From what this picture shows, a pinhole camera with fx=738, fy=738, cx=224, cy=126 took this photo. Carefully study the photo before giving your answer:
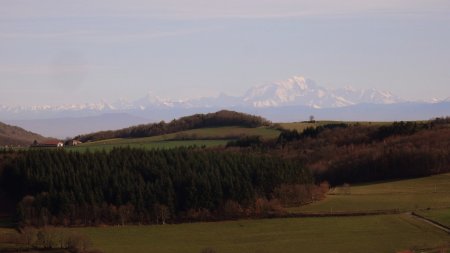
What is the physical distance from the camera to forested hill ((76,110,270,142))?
454 ft

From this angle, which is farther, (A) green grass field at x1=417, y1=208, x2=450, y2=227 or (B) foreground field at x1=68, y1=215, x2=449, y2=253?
(A) green grass field at x1=417, y1=208, x2=450, y2=227

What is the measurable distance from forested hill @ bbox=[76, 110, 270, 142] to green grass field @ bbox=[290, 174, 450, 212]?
197 ft

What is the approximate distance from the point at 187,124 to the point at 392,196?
79.1 m

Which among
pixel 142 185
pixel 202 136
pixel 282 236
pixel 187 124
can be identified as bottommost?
pixel 282 236

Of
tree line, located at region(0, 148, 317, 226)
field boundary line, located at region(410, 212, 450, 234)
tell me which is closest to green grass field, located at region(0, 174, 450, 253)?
field boundary line, located at region(410, 212, 450, 234)

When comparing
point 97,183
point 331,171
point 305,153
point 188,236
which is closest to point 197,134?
point 305,153

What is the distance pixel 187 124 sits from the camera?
143 meters

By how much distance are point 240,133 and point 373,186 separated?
48933 millimetres

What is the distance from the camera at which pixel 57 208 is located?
206 feet

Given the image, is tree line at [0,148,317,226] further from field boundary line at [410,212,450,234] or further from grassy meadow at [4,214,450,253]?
field boundary line at [410,212,450,234]

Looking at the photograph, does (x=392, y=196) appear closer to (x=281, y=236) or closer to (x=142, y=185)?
(x=281, y=236)

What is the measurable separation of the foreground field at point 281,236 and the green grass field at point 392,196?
525 centimetres

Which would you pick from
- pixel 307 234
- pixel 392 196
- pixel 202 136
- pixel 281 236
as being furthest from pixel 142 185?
pixel 202 136

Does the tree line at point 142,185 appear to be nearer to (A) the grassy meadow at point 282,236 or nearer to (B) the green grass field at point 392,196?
(B) the green grass field at point 392,196
